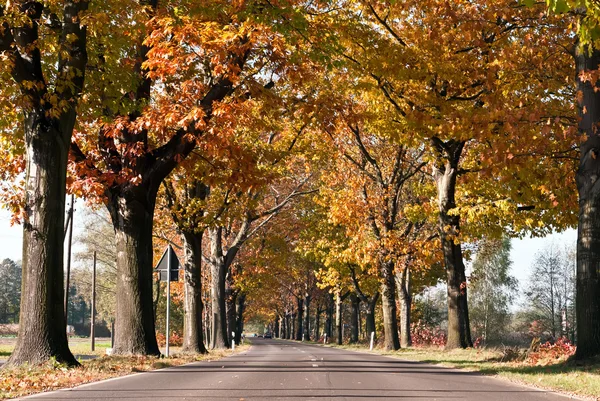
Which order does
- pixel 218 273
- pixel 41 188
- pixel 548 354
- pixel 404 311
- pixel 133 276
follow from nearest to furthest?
pixel 41 188 → pixel 133 276 → pixel 548 354 → pixel 218 273 → pixel 404 311

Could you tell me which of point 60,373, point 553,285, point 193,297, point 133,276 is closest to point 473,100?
point 133,276

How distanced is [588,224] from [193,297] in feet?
51.0

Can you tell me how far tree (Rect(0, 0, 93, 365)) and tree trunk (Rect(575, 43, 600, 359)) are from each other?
952cm

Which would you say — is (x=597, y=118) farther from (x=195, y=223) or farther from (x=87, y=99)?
(x=195, y=223)

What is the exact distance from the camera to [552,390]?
10391mm

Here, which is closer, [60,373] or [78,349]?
[60,373]

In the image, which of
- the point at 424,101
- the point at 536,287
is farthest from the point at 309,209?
the point at 536,287

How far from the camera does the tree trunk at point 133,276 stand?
15852 mm

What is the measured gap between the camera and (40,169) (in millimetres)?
12625

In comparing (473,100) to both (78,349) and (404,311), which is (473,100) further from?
(78,349)

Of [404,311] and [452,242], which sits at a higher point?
[452,242]

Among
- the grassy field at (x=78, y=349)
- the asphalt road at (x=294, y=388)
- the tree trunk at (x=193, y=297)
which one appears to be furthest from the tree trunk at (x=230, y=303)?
the asphalt road at (x=294, y=388)

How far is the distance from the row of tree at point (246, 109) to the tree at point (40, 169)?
29 mm

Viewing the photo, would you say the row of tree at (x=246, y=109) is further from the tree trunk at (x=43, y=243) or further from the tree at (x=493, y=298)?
the tree at (x=493, y=298)
